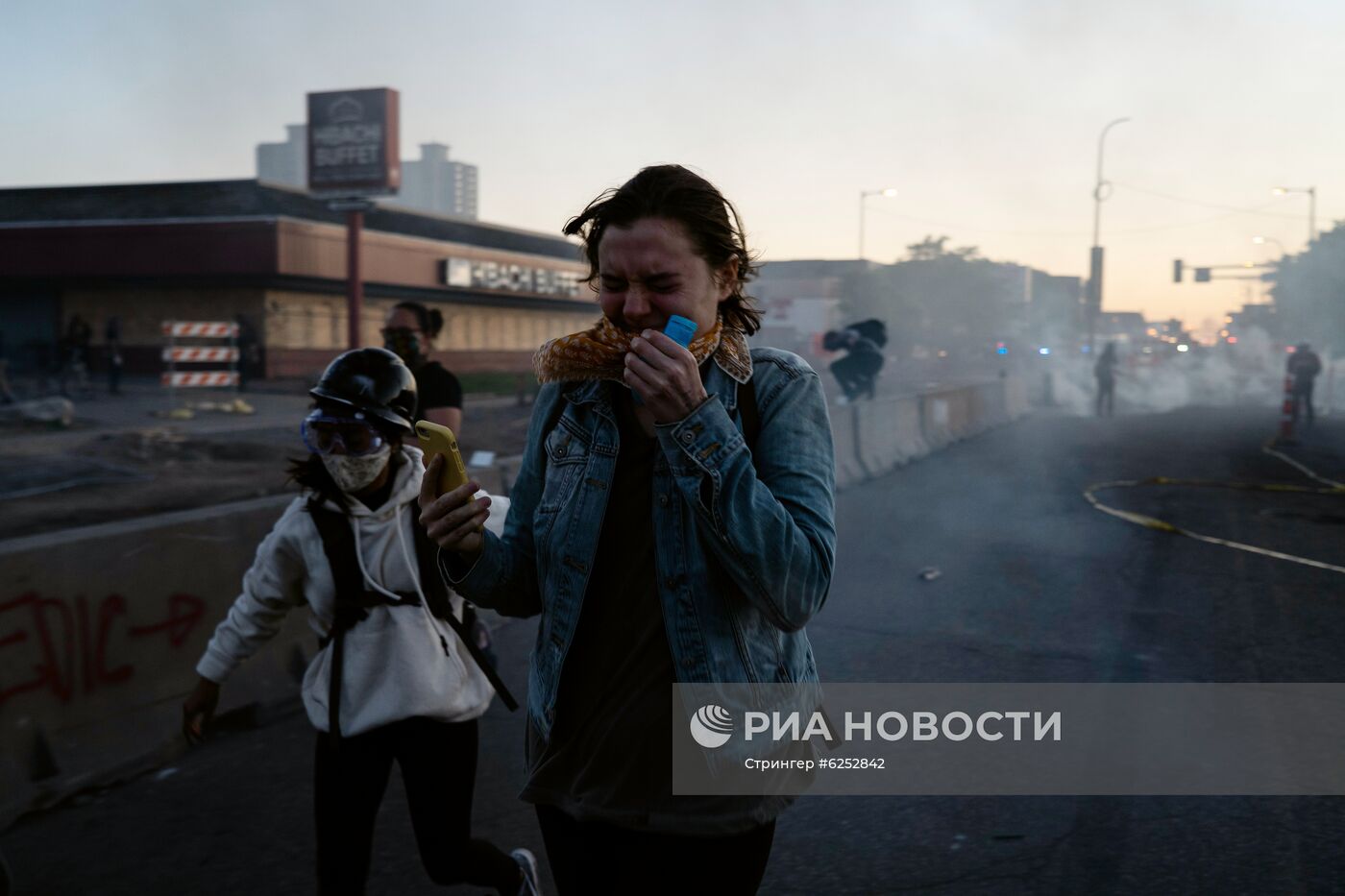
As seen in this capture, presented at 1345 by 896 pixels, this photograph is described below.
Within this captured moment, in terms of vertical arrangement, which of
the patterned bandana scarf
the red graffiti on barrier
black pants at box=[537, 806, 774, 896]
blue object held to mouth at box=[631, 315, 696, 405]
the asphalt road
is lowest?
the asphalt road

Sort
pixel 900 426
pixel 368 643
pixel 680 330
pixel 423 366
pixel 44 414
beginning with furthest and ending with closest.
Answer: pixel 44 414, pixel 900 426, pixel 423 366, pixel 368 643, pixel 680 330

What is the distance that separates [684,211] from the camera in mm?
1973

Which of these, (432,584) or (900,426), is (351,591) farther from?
(900,426)

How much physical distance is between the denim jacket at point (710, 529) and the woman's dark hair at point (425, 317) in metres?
4.39

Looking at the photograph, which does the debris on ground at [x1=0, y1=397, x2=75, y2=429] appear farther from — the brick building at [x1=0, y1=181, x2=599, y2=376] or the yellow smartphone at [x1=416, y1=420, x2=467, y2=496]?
the yellow smartphone at [x1=416, y1=420, x2=467, y2=496]

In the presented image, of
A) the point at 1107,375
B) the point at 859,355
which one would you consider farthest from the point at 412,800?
the point at 1107,375

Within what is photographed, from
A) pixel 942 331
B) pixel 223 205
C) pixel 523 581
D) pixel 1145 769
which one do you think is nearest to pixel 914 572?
pixel 1145 769

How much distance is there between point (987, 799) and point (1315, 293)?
7588 centimetres

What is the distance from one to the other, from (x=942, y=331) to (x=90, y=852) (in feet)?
308

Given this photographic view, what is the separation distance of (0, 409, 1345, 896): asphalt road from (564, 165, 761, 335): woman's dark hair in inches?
104

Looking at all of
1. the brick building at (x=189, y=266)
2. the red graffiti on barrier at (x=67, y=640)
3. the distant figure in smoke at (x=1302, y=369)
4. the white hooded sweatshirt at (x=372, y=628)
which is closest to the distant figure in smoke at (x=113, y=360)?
the brick building at (x=189, y=266)

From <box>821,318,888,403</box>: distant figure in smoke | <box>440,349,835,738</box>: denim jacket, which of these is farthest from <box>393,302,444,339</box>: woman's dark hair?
<box>821,318,888,403</box>: distant figure in smoke

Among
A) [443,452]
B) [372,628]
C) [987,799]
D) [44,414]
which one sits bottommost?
[987,799]

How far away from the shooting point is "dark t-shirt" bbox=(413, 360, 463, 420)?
6.36 m
